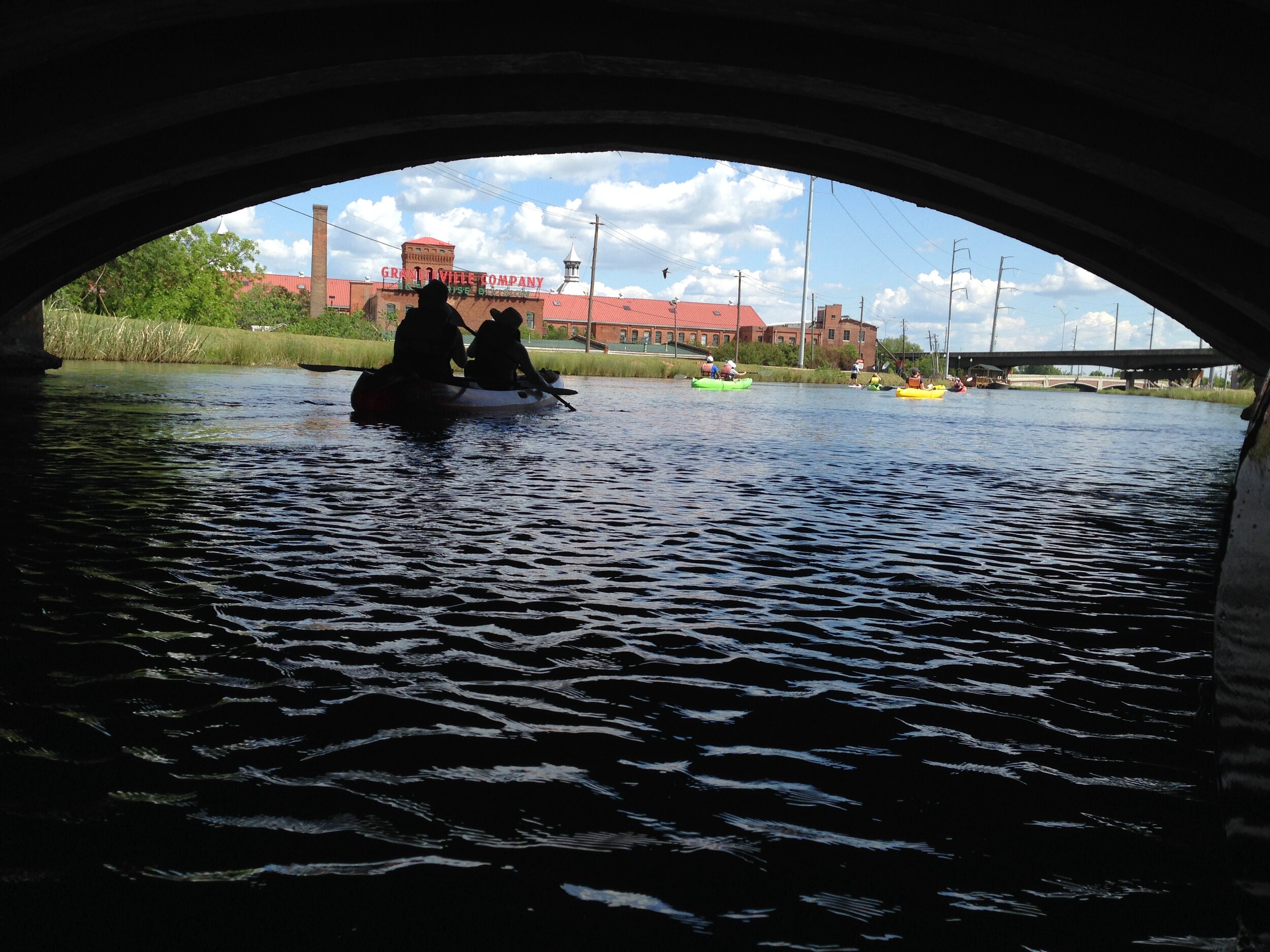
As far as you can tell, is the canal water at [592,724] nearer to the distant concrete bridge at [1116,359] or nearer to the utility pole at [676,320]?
the distant concrete bridge at [1116,359]

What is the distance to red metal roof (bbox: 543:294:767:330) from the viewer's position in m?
99.5

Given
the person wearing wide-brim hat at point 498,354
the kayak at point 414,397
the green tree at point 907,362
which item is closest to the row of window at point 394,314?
the green tree at point 907,362

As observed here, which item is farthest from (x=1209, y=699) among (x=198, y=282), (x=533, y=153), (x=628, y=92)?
(x=198, y=282)

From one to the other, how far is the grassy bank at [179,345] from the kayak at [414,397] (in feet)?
53.5

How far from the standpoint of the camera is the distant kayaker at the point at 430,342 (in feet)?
48.6

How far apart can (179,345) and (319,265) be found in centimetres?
4734

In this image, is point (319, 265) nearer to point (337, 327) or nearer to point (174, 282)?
point (337, 327)

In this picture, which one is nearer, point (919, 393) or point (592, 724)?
point (592, 724)

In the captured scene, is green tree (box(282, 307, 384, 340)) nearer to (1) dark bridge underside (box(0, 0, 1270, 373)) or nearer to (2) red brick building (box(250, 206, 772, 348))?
(2) red brick building (box(250, 206, 772, 348))

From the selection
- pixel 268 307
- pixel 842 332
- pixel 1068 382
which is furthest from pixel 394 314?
pixel 1068 382

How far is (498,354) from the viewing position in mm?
17219

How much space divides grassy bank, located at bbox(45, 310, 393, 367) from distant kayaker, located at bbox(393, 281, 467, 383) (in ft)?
55.6

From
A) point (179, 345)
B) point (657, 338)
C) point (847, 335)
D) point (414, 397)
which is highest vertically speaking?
point (847, 335)

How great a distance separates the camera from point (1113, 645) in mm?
4754
